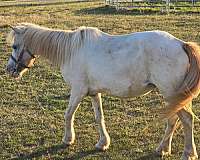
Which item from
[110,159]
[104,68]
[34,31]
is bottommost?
[110,159]

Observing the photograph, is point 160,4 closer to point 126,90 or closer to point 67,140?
point 67,140

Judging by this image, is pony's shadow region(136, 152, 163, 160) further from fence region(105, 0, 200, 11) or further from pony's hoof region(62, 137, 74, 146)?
fence region(105, 0, 200, 11)

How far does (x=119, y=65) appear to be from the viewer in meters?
5.51

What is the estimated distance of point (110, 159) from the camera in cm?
567

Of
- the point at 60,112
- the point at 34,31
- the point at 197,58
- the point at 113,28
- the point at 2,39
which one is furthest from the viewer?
the point at 113,28

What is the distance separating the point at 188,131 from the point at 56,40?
2.25 metres

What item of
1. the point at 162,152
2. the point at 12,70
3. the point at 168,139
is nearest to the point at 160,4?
the point at 12,70

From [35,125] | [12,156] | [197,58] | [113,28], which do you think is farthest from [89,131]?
[113,28]

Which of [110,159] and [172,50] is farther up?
[172,50]

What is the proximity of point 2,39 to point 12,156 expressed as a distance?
29.1 ft

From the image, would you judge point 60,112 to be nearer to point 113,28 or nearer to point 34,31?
point 34,31

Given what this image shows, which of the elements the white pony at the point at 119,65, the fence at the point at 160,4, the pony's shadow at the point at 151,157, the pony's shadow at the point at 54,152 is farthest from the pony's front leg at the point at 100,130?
the fence at the point at 160,4

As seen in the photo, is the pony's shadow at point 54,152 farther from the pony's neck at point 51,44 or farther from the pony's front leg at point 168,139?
the pony's neck at point 51,44

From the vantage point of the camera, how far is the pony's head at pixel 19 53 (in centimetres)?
618
